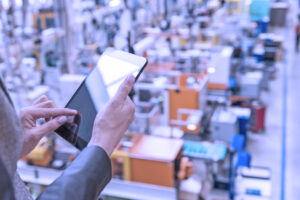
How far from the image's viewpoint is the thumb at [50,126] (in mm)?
953

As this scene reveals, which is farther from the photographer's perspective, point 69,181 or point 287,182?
point 287,182

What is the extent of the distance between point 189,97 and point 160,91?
498 millimetres

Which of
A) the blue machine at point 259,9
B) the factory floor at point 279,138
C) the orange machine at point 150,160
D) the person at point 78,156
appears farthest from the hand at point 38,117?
the blue machine at point 259,9

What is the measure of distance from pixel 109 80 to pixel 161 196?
2494 mm

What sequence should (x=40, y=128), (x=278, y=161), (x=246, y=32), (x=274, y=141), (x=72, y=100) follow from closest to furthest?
(x=40, y=128) → (x=72, y=100) → (x=278, y=161) → (x=274, y=141) → (x=246, y=32)

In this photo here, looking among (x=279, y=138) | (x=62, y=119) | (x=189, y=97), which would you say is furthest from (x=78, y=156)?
(x=279, y=138)

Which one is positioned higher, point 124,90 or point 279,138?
point 124,90

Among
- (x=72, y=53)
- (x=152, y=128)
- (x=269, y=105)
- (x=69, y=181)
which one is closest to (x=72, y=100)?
(x=69, y=181)

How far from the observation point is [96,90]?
117cm

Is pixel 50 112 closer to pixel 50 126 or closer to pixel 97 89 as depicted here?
pixel 50 126

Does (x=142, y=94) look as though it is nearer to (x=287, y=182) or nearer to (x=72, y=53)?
(x=72, y=53)

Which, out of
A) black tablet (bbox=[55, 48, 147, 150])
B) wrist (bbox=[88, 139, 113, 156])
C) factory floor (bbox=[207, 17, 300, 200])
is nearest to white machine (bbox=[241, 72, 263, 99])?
factory floor (bbox=[207, 17, 300, 200])

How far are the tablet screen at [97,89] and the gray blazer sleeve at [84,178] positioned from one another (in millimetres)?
181

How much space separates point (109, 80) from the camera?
118cm
